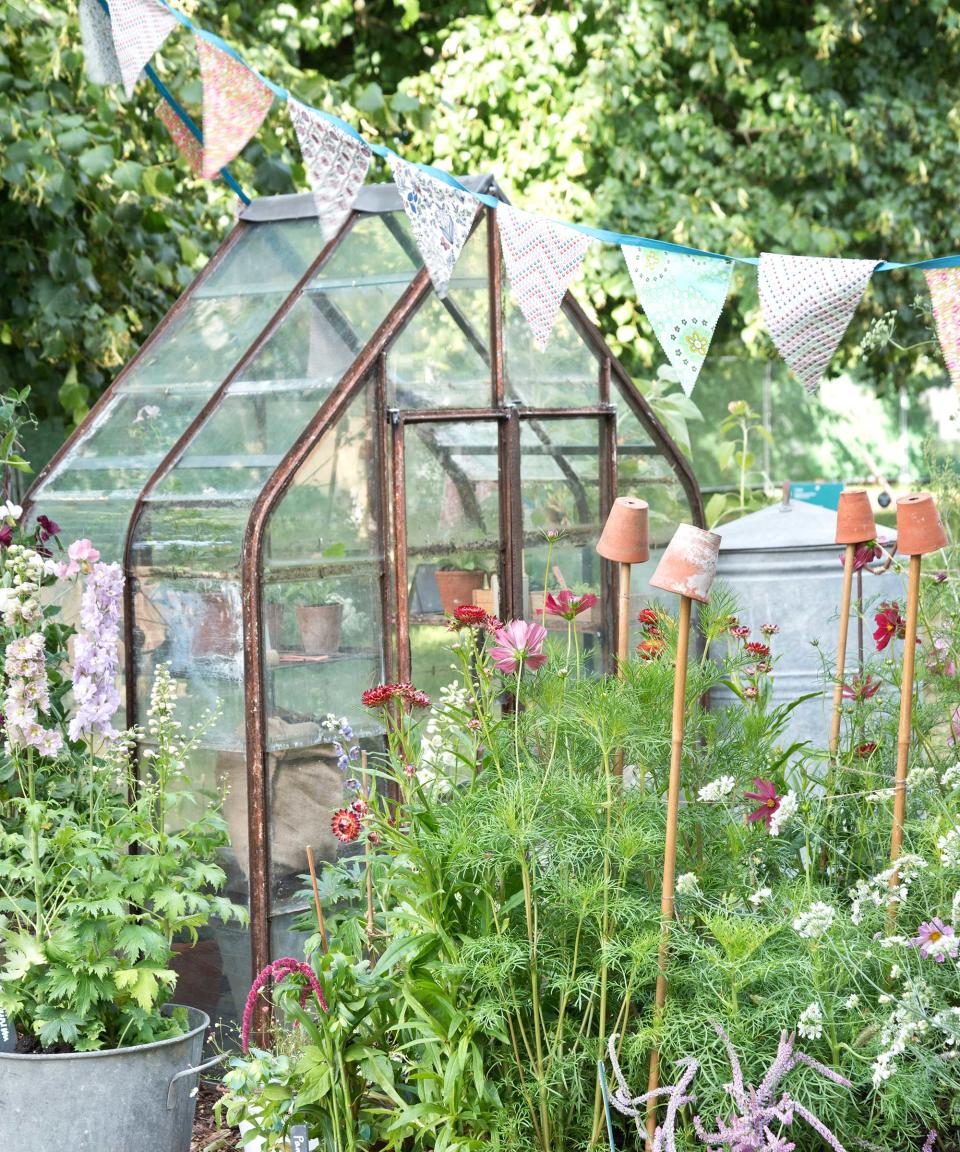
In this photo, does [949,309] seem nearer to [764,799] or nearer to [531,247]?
[531,247]

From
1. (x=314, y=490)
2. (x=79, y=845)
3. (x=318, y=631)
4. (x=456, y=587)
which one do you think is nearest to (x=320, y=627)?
(x=318, y=631)

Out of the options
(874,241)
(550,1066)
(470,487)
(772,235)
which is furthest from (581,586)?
(874,241)

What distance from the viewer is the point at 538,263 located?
388 centimetres

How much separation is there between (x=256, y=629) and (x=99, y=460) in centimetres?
100

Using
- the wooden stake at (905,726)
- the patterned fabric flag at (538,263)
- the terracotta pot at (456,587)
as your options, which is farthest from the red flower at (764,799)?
the terracotta pot at (456,587)

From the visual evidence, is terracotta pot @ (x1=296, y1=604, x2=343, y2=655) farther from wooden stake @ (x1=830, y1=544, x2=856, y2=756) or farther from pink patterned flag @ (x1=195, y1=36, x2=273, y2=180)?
wooden stake @ (x1=830, y1=544, x2=856, y2=756)

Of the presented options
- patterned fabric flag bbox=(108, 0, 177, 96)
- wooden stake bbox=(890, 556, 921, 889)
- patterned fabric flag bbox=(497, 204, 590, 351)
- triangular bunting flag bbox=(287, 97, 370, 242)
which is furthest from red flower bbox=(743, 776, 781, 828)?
patterned fabric flag bbox=(108, 0, 177, 96)

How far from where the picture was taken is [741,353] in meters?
10.8

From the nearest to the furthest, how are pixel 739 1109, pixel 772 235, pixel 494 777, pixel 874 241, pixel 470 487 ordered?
1. pixel 739 1109
2. pixel 494 777
3. pixel 470 487
4. pixel 772 235
5. pixel 874 241

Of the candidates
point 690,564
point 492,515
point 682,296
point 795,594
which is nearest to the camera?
point 690,564

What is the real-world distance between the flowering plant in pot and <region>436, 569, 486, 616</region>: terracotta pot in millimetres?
1092

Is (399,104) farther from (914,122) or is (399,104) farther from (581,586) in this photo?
(914,122)

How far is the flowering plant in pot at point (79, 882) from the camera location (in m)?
2.96

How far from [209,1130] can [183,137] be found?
341 centimetres
